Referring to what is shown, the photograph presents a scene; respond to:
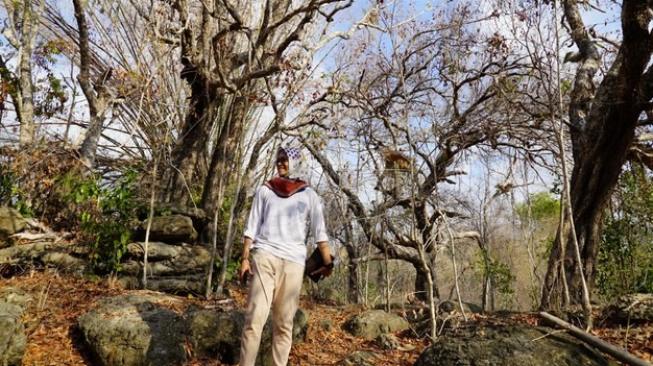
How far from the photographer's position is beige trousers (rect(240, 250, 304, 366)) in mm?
3443

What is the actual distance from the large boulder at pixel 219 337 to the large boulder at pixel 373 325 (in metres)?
2.08

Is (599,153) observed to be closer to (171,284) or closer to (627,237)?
(627,237)

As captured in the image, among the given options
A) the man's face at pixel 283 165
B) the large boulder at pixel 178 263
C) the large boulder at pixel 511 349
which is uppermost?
the man's face at pixel 283 165

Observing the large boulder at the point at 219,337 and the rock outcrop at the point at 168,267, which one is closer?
the large boulder at the point at 219,337

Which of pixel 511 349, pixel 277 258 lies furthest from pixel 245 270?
pixel 511 349

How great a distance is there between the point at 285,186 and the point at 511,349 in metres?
2.18

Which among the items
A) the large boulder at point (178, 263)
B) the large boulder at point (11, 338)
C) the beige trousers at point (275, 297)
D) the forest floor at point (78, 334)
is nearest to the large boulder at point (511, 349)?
the forest floor at point (78, 334)

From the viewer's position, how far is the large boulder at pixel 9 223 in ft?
20.6

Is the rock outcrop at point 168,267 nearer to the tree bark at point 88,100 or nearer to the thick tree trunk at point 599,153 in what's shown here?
the tree bark at point 88,100

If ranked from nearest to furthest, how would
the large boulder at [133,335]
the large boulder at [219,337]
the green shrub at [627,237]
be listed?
1. the large boulder at [133,335]
2. the large boulder at [219,337]
3. the green shrub at [627,237]

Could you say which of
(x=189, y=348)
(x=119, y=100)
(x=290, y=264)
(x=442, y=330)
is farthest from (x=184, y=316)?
(x=119, y=100)

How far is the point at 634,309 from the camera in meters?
5.08

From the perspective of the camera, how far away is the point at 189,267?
23.4 feet

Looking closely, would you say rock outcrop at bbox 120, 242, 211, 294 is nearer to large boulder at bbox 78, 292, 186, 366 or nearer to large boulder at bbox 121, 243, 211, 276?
large boulder at bbox 121, 243, 211, 276
